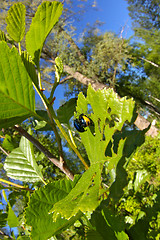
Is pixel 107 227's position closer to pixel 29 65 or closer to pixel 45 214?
pixel 45 214

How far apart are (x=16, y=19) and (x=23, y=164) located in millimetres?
275

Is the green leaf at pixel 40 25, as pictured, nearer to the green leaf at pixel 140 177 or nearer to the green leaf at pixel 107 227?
the green leaf at pixel 107 227

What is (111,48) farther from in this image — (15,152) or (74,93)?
(15,152)

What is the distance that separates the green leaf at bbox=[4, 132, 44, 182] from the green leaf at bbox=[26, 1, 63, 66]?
0.22 meters

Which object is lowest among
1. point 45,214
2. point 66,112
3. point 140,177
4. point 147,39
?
point 140,177

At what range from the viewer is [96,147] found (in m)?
0.22

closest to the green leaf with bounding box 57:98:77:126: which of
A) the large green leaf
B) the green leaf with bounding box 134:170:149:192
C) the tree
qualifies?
Result: the large green leaf

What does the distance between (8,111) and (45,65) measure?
6.25 m

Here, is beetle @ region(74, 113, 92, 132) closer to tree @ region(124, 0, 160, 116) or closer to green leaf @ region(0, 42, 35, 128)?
green leaf @ region(0, 42, 35, 128)

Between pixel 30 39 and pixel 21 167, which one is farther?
pixel 21 167

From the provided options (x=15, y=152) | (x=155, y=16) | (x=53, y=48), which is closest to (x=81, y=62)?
(x=53, y=48)

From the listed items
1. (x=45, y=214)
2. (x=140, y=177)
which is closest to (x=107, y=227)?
(x=45, y=214)

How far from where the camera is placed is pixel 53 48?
213 inches

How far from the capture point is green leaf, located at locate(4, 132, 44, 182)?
0.37 meters
